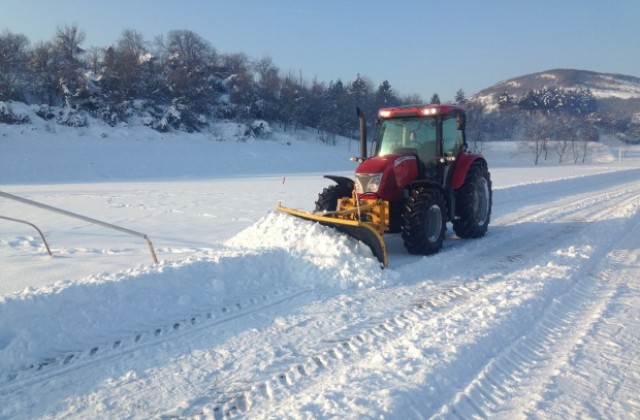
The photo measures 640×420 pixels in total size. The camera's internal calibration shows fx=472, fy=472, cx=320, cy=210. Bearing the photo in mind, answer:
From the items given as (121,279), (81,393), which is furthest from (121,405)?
(121,279)

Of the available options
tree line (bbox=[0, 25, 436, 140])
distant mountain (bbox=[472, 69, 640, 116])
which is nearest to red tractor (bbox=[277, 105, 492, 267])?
tree line (bbox=[0, 25, 436, 140])

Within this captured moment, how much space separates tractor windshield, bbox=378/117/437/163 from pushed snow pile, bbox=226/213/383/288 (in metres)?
2.08

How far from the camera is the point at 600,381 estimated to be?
10.2 ft

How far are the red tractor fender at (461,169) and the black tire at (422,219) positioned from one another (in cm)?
89

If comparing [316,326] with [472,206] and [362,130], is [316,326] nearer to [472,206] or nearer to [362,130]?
[362,130]

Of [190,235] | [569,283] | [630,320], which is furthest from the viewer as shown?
[190,235]

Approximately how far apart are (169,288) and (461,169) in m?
5.00

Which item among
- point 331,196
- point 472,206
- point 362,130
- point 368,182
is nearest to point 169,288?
point 368,182

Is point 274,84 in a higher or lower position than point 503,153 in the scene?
higher

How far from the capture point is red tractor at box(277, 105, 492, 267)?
6270mm

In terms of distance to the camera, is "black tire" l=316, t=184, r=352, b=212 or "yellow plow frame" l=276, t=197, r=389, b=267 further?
"black tire" l=316, t=184, r=352, b=212

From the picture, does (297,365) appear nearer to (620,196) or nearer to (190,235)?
(190,235)

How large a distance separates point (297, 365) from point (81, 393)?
1414mm

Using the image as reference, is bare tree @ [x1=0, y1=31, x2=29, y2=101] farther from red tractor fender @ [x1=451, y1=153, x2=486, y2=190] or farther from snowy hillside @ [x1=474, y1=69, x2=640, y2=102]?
snowy hillside @ [x1=474, y1=69, x2=640, y2=102]
